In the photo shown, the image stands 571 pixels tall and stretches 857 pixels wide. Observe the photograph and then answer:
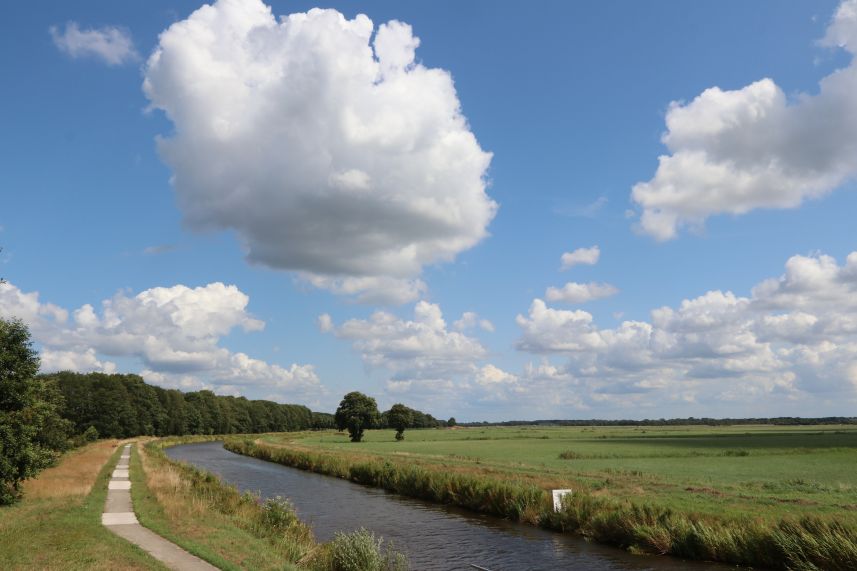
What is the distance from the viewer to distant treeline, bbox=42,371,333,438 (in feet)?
356

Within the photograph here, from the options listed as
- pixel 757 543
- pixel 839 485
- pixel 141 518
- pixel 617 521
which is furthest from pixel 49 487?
pixel 839 485

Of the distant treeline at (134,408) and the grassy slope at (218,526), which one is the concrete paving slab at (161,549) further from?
the distant treeline at (134,408)

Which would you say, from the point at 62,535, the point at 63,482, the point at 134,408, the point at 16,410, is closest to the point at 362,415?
the point at 134,408

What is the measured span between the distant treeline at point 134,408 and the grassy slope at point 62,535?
63.4m

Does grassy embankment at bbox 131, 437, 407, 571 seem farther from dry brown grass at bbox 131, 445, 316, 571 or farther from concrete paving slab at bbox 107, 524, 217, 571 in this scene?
concrete paving slab at bbox 107, 524, 217, 571

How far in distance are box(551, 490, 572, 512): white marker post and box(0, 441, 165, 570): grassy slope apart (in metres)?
18.4

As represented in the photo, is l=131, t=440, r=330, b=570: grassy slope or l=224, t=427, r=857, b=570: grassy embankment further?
l=224, t=427, r=857, b=570: grassy embankment

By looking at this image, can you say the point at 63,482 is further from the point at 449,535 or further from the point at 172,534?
the point at 449,535

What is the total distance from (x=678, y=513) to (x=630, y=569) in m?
4.09

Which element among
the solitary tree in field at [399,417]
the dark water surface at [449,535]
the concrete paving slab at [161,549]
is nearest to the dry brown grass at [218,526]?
the concrete paving slab at [161,549]

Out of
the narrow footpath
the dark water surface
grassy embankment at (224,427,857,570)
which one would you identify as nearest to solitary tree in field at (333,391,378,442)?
grassy embankment at (224,427,857,570)

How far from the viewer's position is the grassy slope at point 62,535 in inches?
580

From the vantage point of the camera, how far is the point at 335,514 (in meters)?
33.2

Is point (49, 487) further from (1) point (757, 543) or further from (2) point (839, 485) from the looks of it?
A: (2) point (839, 485)
